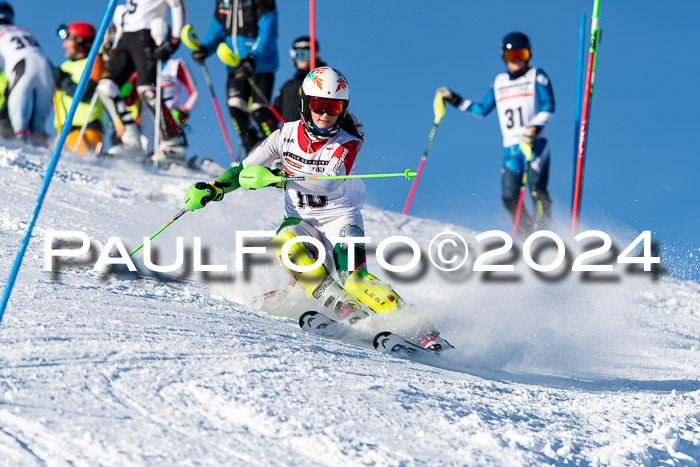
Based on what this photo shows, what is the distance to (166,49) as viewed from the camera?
938cm

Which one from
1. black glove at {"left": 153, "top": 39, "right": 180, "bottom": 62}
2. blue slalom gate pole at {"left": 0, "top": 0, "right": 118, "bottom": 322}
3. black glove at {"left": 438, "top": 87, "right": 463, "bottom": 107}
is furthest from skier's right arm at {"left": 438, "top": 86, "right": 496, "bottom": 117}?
blue slalom gate pole at {"left": 0, "top": 0, "right": 118, "bottom": 322}

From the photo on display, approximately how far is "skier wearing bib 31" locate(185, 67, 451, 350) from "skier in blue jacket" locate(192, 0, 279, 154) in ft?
14.7

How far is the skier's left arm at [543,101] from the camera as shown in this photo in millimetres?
8641

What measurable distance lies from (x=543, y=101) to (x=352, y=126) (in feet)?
14.5

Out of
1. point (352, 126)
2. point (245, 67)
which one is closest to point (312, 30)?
point (245, 67)

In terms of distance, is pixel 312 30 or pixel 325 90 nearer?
pixel 325 90

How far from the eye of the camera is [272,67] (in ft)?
30.9

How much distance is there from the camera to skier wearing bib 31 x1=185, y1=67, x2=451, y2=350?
452 cm

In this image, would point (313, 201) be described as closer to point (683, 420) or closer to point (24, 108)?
point (683, 420)

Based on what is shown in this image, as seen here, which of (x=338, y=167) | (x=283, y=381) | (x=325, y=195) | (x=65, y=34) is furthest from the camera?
(x=65, y=34)

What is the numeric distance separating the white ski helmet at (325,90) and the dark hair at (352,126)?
0.37 feet

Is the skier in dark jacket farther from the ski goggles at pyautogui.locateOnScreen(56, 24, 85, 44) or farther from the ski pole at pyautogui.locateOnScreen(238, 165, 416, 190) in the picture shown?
the ski pole at pyautogui.locateOnScreen(238, 165, 416, 190)

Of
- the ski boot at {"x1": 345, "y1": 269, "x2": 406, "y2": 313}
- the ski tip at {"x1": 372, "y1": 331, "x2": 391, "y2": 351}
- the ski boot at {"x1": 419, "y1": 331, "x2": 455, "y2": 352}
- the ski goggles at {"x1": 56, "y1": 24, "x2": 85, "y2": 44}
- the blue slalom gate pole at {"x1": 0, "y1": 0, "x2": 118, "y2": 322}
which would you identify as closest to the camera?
the blue slalom gate pole at {"x1": 0, "y1": 0, "x2": 118, "y2": 322}

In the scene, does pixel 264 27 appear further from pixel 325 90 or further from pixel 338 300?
pixel 338 300
